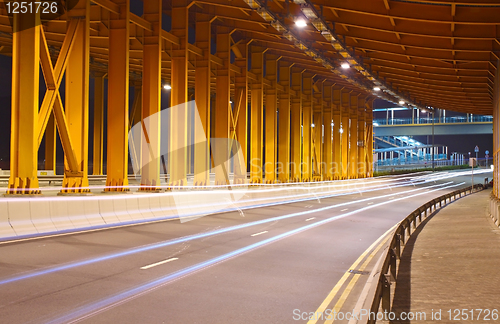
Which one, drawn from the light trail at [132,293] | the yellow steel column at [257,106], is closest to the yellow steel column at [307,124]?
the yellow steel column at [257,106]

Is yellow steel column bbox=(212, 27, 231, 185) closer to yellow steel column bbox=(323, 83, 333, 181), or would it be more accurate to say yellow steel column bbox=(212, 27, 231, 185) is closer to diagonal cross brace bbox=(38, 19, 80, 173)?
diagonal cross brace bbox=(38, 19, 80, 173)

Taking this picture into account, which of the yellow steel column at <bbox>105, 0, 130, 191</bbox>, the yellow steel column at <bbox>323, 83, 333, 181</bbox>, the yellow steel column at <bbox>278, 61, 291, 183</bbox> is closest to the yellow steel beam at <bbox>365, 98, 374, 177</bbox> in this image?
the yellow steel column at <bbox>323, 83, 333, 181</bbox>

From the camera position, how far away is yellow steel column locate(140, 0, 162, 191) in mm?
24250

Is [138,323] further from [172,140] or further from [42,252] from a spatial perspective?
[172,140]

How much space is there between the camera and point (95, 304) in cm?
701

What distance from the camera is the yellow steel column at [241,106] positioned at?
3572 centimetres

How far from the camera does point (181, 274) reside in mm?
9367

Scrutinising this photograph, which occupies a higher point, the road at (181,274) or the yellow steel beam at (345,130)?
the yellow steel beam at (345,130)

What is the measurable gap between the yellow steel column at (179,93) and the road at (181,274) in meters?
11.2

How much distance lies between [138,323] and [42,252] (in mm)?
6069

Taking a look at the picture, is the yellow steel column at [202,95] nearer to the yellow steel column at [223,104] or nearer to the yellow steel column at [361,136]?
the yellow steel column at [223,104]

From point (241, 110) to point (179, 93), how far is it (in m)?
9.47

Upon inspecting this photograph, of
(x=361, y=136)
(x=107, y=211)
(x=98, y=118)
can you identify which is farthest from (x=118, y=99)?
(x=361, y=136)

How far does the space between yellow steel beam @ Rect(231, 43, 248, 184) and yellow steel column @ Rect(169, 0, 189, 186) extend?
23.4 ft
